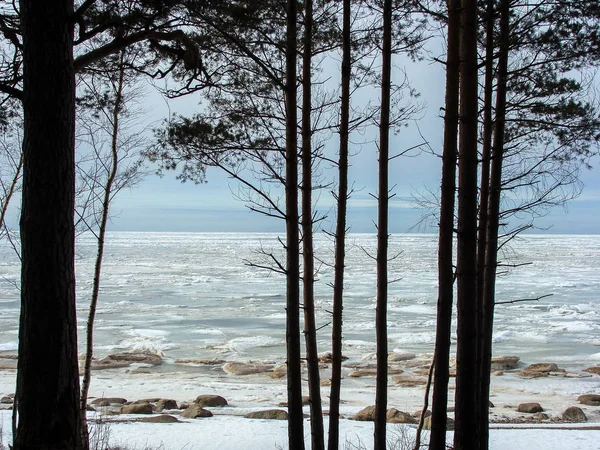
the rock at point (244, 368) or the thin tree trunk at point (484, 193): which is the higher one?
the thin tree trunk at point (484, 193)

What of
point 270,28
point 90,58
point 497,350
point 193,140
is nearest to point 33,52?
point 90,58

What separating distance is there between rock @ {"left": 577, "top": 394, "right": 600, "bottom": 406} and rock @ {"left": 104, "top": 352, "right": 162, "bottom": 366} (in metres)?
11.0

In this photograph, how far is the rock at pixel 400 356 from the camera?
57.8 ft

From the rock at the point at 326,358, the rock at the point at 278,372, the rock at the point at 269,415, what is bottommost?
the rock at the point at 278,372

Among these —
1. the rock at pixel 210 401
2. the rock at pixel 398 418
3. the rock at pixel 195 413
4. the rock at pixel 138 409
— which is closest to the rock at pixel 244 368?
the rock at pixel 210 401

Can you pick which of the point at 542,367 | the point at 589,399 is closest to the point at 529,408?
the point at 589,399

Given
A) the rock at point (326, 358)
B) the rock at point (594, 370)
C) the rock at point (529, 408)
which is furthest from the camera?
the rock at point (326, 358)

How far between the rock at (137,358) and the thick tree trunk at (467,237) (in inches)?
518

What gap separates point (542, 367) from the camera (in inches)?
639

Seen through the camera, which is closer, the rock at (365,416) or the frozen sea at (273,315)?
the rock at (365,416)

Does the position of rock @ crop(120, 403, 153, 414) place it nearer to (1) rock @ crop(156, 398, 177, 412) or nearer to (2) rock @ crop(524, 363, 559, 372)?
(1) rock @ crop(156, 398, 177, 412)

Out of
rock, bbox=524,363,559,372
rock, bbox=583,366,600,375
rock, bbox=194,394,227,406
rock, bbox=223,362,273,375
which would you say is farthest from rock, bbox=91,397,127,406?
rock, bbox=583,366,600,375

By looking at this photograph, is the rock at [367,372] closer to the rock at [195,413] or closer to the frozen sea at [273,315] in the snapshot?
the frozen sea at [273,315]

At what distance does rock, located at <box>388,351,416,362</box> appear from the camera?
693 inches
